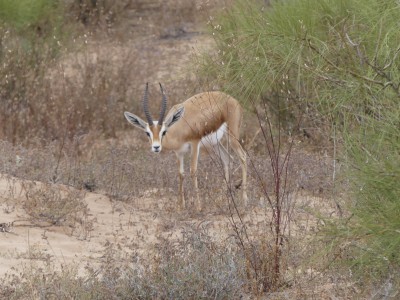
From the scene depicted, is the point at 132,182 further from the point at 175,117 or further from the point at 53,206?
the point at 53,206

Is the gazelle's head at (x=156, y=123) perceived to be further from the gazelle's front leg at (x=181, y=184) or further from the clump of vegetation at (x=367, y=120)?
the clump of vegetation at (x=367, y=120)

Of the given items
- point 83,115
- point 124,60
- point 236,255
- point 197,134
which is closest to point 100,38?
point 124,60

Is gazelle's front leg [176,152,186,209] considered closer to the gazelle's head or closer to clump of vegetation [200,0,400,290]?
the gazelle's head

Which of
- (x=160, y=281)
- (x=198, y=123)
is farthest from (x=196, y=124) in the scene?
(x=160, y=281)

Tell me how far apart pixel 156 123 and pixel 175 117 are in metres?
0.21

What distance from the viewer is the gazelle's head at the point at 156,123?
8992 millimetres

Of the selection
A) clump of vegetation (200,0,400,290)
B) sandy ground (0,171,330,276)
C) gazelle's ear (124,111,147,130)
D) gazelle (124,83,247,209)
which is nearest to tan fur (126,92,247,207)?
gazelle (124,83,247,209)

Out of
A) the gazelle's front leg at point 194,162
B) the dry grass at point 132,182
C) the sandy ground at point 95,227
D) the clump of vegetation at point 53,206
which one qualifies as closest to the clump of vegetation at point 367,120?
the dry grass at point 132,182

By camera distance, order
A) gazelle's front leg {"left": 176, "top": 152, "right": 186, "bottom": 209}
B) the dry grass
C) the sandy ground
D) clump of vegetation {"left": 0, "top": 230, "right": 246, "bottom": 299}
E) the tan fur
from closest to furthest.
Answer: clump of vegetation {"left": 0, "top": 230, "right": 246, "bottom": 299}
the dry grass
the sandy ground
gazelle's front leg {"left": 176, "top": 152, "right": 186, "bottom": 209}
the tan fur

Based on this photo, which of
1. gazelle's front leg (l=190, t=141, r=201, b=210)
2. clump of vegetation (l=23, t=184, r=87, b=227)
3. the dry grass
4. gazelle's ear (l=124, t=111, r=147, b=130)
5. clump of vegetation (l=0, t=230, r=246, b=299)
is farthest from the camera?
gazelle's ear (l=124, t=111, r=147, b=130)

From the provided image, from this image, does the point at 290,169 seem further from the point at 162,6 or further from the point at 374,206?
the point at 162,6

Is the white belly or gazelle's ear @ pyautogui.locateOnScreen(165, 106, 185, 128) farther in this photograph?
the white belly

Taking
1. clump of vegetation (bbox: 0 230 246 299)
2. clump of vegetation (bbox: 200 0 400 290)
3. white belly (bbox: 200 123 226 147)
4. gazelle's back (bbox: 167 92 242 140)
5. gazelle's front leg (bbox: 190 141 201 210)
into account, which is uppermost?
clump of vegetation (bbox: 200 0 400 290)

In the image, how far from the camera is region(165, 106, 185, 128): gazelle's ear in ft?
30.2
